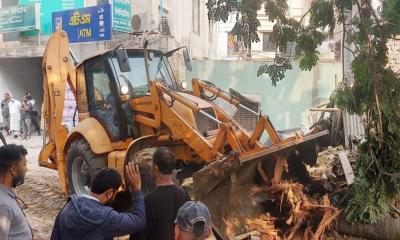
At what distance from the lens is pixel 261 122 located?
6.09 metres

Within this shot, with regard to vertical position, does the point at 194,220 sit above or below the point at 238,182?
above

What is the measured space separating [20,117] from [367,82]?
1462 centimetres

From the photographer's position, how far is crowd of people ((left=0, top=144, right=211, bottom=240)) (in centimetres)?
284

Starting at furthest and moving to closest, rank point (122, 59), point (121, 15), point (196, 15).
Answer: point (196, 15) → point (121, 15) → point (122, 59)

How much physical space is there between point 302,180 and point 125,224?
12.9 feet

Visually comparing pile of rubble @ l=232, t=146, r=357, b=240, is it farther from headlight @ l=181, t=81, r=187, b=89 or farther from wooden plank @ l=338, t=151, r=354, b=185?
headlight @ l=181, t=81, r=187, b=89

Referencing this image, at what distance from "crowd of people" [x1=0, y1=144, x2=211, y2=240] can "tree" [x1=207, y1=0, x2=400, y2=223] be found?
7.41 feet

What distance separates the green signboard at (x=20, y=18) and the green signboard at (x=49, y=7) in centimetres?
26

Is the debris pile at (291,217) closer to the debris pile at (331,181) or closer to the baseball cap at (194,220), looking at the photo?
the debris pile at (331,181)

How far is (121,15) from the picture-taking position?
49.4 feet

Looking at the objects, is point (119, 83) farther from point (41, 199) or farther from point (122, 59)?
point (41, 199)

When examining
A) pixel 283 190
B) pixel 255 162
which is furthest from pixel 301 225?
pixel 255 162

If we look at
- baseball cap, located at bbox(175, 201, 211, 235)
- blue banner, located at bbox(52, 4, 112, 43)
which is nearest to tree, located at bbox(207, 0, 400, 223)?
baseball cap, located at bbox(175, 201, 211, 235)

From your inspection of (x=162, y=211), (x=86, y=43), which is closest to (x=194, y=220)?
(x=162, y=211)
